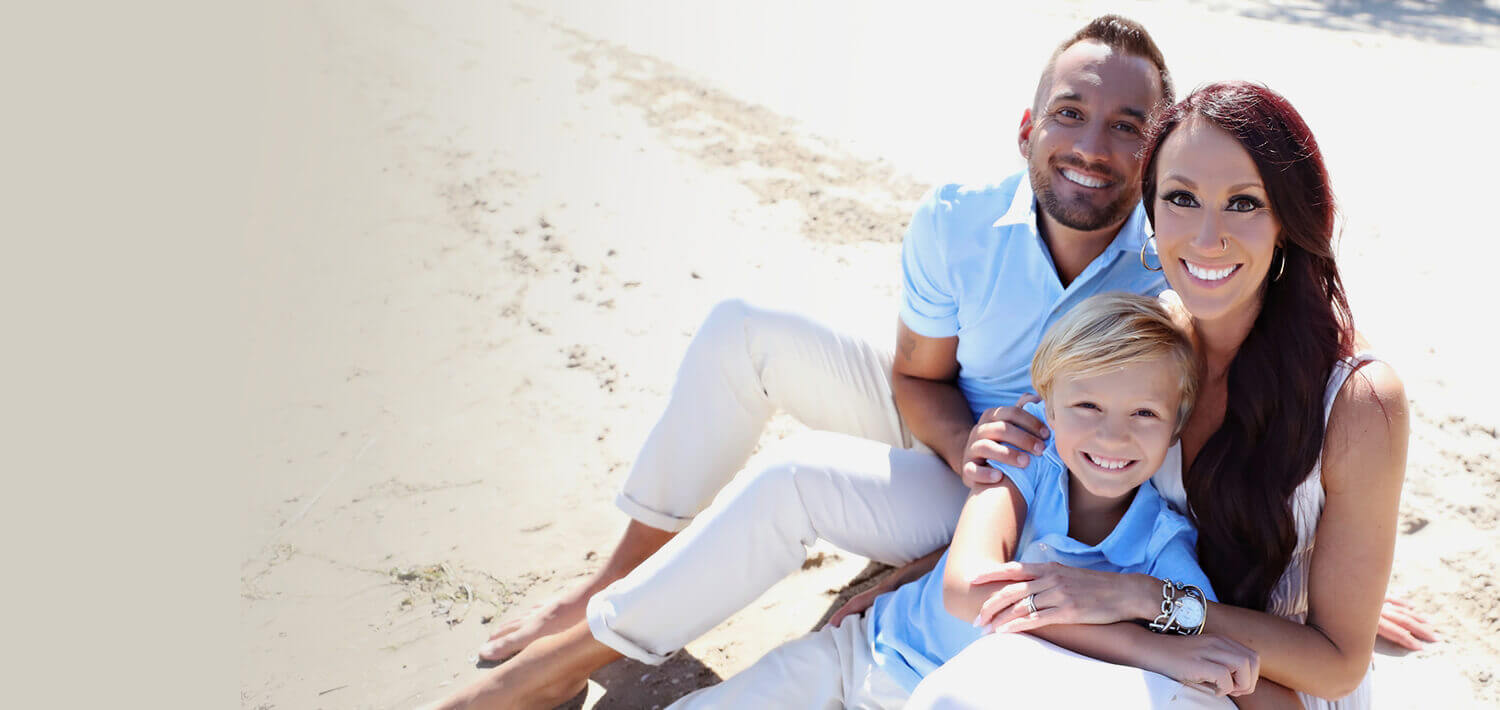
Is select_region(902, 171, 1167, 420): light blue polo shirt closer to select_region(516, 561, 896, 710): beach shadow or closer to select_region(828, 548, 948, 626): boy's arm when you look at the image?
select_region(828, 548, 948, 626): boy's arm

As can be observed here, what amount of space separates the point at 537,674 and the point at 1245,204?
177cm

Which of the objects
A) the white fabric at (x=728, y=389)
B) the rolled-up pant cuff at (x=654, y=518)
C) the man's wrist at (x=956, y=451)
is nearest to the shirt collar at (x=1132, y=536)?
the man's wrist at (x=956, y=451)

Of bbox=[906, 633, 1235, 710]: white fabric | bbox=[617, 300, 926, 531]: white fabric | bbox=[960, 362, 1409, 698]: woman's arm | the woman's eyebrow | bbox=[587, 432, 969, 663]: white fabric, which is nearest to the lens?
bbox=[906, 633, 1235, 710]: white fabric

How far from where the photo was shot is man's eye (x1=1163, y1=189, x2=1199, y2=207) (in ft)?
6.83

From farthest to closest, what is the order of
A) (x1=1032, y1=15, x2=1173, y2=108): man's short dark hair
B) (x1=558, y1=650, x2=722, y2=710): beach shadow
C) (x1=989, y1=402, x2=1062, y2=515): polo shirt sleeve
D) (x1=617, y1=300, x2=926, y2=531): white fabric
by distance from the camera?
(x1=617, y1=300, x2=926, y2=531): white fabric < (x1=558, y1=650, x2=722, y2=710): beach shadow < (x1=1032, y1=15, x2=1173, y2=108): man's short dark hair < (x1=989, y1=402, x2=1062, y2=515): polo shirt sleeve

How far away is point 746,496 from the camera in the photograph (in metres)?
2.47

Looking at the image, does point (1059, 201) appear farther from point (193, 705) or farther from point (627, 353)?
point (193, 705)

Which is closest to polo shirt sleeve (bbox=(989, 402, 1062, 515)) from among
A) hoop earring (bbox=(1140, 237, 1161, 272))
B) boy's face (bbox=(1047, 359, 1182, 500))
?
boy's face (bbox=(1047, 359, 1182, 500))

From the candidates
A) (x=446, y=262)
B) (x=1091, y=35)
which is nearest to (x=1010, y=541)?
(x=1091, y=35)

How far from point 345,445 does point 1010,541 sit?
2376mm

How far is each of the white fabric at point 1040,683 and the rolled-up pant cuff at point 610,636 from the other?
0.75 metres

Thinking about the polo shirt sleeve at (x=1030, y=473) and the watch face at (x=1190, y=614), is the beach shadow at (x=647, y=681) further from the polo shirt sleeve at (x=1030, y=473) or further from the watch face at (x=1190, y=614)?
the watch face at (x=1190, y=614)

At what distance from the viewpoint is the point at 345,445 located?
3.77m

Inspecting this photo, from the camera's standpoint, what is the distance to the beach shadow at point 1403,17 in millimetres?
6672
